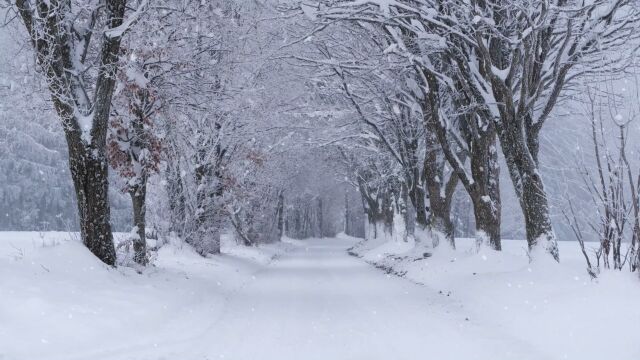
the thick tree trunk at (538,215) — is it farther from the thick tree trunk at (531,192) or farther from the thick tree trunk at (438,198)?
the thick tree trunk at (438,198)

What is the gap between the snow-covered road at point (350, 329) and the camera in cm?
761

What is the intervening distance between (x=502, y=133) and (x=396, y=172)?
18.9 m

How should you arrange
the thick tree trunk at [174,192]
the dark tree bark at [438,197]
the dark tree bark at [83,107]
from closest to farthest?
the dark tree bark at [83,107], the dark tree bark at [438,197], the thick tree trunk at [174,192]

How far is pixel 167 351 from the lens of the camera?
7695 mm

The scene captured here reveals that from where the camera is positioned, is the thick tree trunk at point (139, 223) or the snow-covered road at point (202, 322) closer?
the snow-covered road at point (202, 322)

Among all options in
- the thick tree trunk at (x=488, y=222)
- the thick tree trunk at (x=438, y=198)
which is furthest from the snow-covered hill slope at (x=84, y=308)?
the thick tree trunk at (x=438, y=198)

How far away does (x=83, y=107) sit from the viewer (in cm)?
1234

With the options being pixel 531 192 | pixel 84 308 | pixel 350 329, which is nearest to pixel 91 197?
pixel 84 308

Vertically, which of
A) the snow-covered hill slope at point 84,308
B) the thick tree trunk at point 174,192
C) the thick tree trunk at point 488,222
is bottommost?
the snow-covered hill slope at point 84,308

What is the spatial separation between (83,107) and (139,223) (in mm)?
4356

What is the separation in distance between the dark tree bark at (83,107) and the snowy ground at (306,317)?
1043 mm

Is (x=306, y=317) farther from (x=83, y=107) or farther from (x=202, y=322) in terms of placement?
(x=83, y=107)

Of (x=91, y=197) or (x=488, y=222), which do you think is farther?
(x=488, y=222)

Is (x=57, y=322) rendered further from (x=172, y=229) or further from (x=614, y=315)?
(x=172, y=229)
